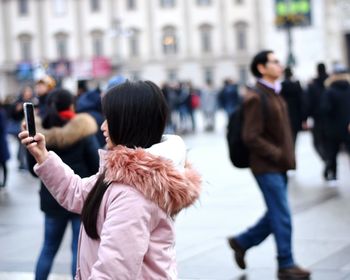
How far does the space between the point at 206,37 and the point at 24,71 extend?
589 inches

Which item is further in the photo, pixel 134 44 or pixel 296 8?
pixel 134 44

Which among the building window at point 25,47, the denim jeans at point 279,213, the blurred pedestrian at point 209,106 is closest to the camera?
the denim jeans at point 279,213

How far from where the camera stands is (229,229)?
865 centimetres

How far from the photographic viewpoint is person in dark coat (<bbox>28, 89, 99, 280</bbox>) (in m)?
5.75

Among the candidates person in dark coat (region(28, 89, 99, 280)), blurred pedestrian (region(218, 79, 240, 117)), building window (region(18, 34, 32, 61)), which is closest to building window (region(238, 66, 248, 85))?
building window (region(18, 34, 32, 61))

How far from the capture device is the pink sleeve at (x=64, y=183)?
313 cm

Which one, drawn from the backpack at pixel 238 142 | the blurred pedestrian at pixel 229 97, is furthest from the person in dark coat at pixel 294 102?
the blurred pedestrian at pixel 229 97

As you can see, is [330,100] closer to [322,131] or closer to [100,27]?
[322,131]

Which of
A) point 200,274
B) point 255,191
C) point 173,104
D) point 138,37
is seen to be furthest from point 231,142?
point 138,37

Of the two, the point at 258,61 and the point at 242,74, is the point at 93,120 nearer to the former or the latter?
the point at 258,61

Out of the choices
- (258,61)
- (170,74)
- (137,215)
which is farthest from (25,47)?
(137,215)

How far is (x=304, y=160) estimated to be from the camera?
15.7m

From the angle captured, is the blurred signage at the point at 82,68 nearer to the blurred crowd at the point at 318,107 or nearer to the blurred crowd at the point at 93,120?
the blurred crowd at the point at 93,120

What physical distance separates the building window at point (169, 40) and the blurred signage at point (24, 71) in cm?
1093
